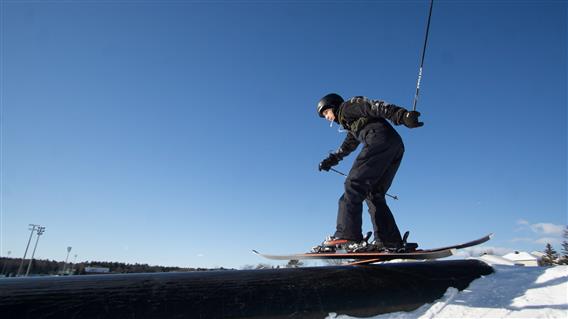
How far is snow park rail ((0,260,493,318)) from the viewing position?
7.07ft

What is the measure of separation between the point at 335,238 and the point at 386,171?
1.24 meters

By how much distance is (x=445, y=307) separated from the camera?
268cm

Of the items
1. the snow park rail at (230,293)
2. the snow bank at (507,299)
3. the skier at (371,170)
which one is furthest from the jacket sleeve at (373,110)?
the snow bank at (507,299)

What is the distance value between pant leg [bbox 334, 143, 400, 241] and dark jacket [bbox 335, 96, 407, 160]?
0.61ft

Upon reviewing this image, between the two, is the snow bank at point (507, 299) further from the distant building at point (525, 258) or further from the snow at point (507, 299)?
the distant building at point (525, 258)

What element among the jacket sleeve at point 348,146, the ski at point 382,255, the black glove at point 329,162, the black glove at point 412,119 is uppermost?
the jacket sleeve at point 348,146

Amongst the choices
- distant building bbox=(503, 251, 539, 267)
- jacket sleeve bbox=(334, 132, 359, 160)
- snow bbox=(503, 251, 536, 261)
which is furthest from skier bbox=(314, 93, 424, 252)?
snow bbox=(503, 251, 536, 261)

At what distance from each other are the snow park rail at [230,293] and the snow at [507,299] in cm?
9

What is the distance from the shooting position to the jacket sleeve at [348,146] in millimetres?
4910

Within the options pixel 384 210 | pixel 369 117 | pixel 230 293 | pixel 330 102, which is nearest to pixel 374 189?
pixel 384 210

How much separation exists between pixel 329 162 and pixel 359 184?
1436 mm

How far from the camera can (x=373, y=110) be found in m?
3.94

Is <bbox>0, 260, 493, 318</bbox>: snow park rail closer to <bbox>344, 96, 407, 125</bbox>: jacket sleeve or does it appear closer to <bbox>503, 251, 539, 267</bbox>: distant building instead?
<bbox>344, 96, 407, 125</bbox>: jacket sleeve

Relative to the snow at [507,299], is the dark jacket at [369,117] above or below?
above
